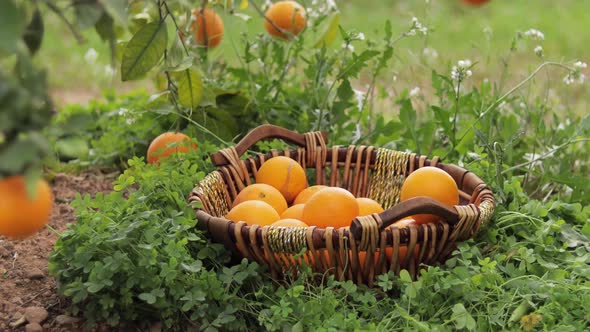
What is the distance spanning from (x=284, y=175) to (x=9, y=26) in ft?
3.60

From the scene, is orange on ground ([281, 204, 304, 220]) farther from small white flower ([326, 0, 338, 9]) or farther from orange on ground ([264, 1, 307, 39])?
small white flower ([326, 0, 338, 9])

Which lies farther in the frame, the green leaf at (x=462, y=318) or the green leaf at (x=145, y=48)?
the green leaf at (x=145, y=48)

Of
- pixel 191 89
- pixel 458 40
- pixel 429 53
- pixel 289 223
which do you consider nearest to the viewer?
pixel 289 223

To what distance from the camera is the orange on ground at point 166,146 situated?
1992mm

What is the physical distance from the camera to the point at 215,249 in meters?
1.59

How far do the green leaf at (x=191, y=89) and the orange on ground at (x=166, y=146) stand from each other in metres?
0.09

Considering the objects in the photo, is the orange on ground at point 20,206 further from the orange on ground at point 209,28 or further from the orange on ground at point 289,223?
the orange on ground at point 209,28

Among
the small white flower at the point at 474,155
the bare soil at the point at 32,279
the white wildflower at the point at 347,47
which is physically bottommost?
the bare soil at the point at 32,279

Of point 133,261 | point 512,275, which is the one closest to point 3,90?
point 133,261

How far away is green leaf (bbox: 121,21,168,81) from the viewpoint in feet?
5.75

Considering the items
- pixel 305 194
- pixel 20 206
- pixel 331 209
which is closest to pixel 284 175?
pixel 305 194

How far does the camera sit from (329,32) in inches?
90.6

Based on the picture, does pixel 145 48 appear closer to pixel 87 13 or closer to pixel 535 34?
pixel 87 13

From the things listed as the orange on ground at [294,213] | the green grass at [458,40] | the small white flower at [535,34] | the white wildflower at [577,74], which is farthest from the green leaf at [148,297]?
the green grass at [458,40]
